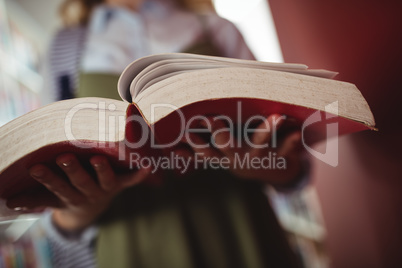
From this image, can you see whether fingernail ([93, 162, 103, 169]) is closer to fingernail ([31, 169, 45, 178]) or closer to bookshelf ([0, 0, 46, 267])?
fingernail ([31, 169, 45, 178])

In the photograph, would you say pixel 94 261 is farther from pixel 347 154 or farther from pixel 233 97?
pixel 347 154

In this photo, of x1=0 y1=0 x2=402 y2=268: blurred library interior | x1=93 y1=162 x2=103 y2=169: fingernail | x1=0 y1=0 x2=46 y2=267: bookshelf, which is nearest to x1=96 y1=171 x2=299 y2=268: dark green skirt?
x1=0 y1=0 x2=402 y2=268: blurred library interior

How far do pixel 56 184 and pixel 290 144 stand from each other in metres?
0.32

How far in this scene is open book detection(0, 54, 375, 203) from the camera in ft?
0.81

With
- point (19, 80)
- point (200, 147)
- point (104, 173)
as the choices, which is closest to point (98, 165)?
point (104, 173)

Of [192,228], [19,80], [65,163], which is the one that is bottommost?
[192,228]

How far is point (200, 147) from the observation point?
0.35 metres

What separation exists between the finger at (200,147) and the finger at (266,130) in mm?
59

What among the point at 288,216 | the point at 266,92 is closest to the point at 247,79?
the point at 266,92

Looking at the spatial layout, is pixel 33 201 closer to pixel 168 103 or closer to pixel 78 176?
pixel 78 176

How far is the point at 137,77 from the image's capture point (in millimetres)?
263

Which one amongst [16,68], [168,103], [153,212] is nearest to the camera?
[168,103]

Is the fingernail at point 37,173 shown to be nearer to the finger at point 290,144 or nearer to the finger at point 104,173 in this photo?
the finger at point 104,173

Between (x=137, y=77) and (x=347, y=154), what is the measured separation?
1.89 feet
